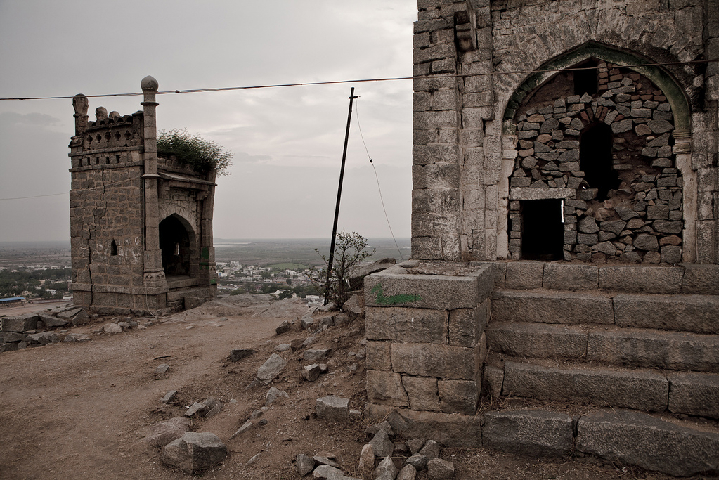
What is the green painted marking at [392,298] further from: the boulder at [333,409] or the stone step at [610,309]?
the stone step at [610,309]

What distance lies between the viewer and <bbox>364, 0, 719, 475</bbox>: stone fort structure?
14.3 ft

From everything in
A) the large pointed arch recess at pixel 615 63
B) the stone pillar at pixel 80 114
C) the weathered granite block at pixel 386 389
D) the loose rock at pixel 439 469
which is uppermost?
the stone pillar at pixel 80 114

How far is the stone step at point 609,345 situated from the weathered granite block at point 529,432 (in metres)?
0.87

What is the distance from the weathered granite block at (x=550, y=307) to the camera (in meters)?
5.19

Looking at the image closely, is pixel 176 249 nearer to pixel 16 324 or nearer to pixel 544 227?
pixel 16 324

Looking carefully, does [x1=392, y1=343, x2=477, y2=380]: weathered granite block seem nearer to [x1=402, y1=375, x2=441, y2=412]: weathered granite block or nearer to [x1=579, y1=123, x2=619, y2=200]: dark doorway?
[x1=402, y1=375, x2=441, y2=412]: weathered granite block

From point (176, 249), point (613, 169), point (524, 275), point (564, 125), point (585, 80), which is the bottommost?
point (524, 275)

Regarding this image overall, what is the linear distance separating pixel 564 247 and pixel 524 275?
0.80 meters

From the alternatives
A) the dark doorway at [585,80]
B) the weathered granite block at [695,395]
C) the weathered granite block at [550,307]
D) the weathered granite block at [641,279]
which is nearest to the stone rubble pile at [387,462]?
the weathered granite block at [550,307]

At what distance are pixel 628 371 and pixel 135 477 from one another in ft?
16.9

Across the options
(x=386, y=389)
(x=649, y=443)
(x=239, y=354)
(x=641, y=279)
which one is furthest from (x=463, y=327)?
(x=239, y=354)

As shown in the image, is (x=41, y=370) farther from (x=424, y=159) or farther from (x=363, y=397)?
(x=424, y=159)

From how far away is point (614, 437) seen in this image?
3.99 meters

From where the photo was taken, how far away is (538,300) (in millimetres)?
5449
